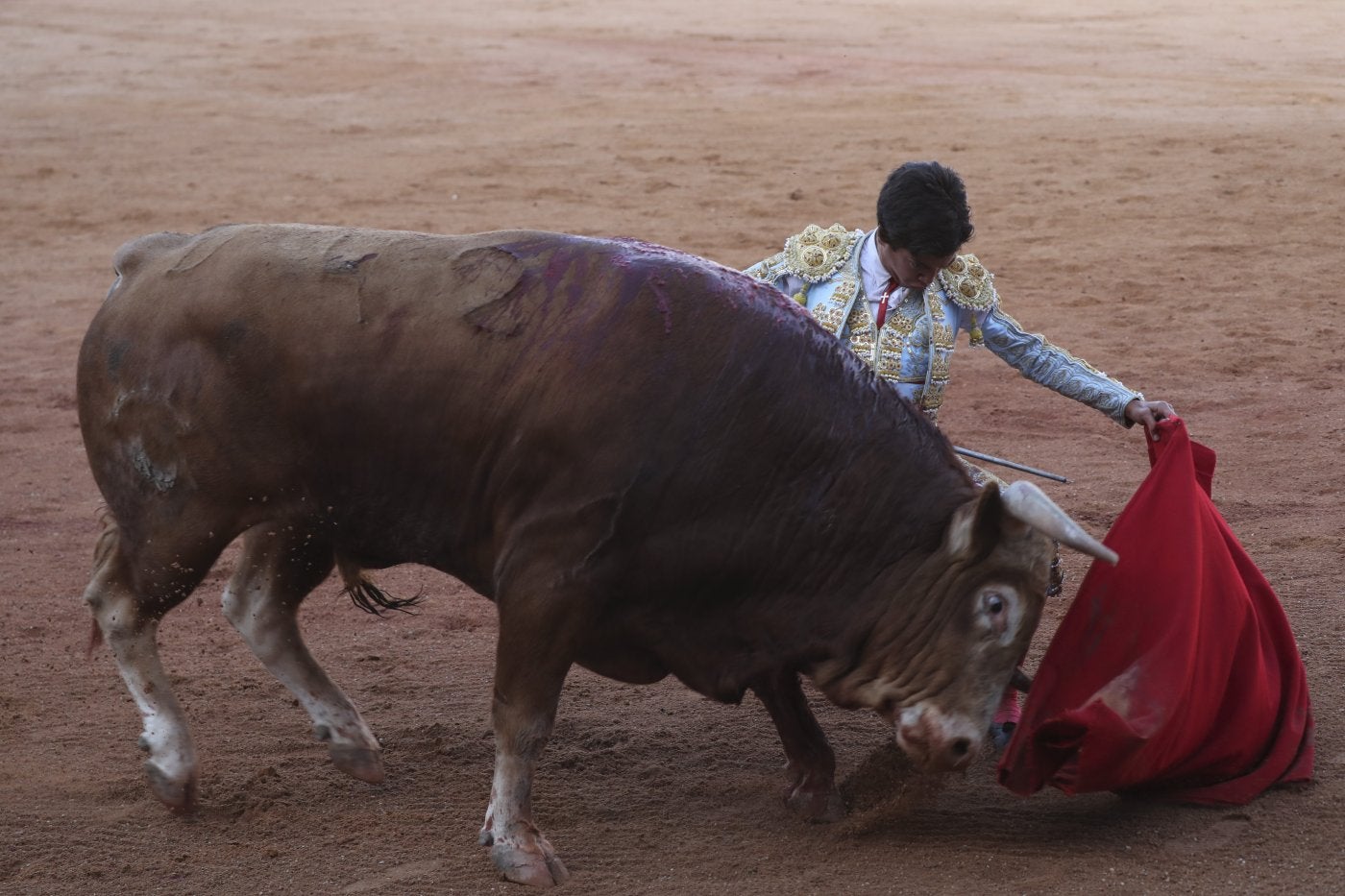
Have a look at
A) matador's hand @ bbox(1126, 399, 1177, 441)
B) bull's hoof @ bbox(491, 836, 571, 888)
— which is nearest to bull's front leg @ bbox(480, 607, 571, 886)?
bull's hoof @ bbox(491, 836, 571, 888)

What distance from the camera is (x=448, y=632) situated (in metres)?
5.56

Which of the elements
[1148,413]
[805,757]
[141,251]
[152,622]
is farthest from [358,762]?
[1148,413]

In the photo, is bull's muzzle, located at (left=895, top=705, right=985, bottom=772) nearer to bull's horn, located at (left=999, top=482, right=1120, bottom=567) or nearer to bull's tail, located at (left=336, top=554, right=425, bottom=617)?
bull's horn, located at (left=999, top=482, right=1120, bottom=567)

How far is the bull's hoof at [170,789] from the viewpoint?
4156 mm

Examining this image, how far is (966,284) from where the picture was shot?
4309 mm

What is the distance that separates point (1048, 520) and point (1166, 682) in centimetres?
65

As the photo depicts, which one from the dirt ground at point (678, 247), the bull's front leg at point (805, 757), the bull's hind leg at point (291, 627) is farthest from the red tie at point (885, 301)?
the bull's hind leg at point (291, 627)

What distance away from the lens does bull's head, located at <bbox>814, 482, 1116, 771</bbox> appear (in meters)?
3.68

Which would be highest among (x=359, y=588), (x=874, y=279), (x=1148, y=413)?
(x=874, y=279)

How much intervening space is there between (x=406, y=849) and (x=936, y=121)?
11179 millimetres

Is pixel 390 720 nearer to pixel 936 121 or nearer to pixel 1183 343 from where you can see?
pixel 1183 343

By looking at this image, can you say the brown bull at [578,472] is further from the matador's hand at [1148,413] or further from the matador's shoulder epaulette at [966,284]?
the matador's hand at [1148,413]

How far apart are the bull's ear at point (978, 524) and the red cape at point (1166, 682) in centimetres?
46

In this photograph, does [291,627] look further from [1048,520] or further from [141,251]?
[1048,520]
